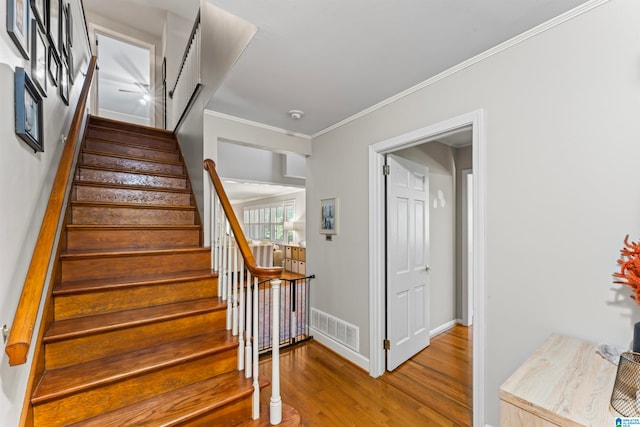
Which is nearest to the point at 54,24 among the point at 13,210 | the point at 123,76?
the point at 13,210

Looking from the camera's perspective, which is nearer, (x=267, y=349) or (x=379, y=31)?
(x=379, y=31)

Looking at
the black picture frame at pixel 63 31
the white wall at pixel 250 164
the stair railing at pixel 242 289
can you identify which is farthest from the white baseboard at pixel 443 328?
the black picture frame at pixel 63 31

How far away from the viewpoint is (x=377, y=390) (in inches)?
93.9

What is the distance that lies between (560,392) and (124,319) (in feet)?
7.35

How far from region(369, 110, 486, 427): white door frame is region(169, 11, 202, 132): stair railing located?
2.06 metres

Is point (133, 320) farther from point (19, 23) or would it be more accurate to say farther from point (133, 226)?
point (19, 23)

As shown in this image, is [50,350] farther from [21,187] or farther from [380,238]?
[380,238]

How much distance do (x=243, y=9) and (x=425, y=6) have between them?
3.07ft

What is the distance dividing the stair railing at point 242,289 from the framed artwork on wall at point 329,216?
1167mm

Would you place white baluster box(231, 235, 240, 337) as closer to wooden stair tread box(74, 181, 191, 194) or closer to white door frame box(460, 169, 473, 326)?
wooden stair tread box(74, 181, 191, 194)

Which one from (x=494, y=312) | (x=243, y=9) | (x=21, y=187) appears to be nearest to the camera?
(x=21, y=187)

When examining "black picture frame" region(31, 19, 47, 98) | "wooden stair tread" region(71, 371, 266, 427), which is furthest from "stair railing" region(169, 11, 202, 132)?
"wooden stair tread" region(71, 371, 266, 427)

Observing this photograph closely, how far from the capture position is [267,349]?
3.06 metres

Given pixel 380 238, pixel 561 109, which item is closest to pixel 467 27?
pixel 561 109
